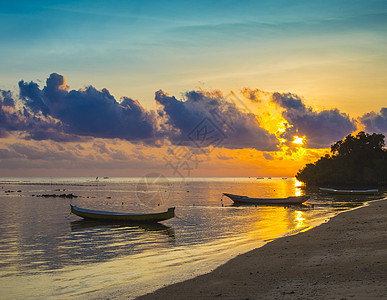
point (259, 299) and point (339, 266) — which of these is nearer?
point (259, 299)

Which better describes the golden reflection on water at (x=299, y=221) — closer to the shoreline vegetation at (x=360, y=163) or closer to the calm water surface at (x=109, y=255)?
the calm water surface at (x=109, y=255)

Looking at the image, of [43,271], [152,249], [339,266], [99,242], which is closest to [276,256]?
[339,266]

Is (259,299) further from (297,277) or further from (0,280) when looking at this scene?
(0,280)

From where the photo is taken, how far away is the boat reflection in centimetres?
4031

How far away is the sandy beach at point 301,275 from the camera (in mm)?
12539

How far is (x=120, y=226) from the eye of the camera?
145 ft

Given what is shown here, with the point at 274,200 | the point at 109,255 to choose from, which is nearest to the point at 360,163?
the point at 274,200

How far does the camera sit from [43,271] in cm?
2108

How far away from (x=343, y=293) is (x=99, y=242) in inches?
964

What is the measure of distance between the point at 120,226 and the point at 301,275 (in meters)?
32.0

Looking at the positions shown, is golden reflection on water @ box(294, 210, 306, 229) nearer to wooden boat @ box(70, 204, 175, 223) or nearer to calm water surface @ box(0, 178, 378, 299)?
calm water surface @ box(0, 178, 378, 299)

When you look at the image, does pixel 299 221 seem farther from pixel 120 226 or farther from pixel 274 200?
pixel 274 200

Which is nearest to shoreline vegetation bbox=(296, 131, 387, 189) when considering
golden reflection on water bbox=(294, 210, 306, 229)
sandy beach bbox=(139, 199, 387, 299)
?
golden reflection on water bbox=(294, 210, 306, 229)

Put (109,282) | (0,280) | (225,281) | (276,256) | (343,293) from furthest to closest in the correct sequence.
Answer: (276,256)
(0,280)
(109,282)
(225,281)
(343,293)
